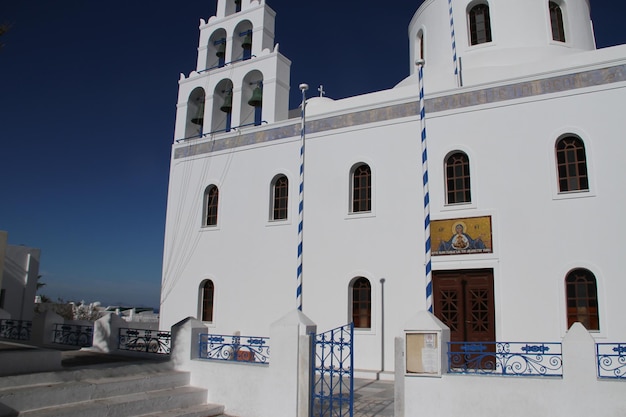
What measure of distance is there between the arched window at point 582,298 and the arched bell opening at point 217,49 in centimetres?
1106

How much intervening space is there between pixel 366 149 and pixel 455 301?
404cm

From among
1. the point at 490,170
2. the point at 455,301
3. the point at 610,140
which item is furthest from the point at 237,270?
the point at 610,140

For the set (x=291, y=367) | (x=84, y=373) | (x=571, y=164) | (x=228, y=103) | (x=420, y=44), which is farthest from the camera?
(x=420, y=44)

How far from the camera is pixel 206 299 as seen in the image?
1414 centimetres

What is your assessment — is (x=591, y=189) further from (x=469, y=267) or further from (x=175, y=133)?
(x=175, y=133)

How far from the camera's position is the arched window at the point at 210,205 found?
1455 centimetres

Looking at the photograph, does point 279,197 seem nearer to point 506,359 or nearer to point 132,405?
point 506,359

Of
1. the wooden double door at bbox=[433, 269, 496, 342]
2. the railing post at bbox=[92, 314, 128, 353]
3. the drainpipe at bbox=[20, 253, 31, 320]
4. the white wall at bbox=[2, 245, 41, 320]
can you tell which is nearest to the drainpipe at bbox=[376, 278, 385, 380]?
the wooden double door at bbox=[433, 269, 496, 342]

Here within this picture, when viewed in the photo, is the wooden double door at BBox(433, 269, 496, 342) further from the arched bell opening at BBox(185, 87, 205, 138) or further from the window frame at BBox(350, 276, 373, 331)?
the arched bell opening at BBox(185, 87, 205, 138)

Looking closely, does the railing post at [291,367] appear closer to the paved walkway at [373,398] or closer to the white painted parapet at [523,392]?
the paved walkway at [373,398]

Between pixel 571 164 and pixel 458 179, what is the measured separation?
2.20 metres

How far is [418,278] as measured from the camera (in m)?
11.2

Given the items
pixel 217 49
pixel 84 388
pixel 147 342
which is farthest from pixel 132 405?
pixel 217 49

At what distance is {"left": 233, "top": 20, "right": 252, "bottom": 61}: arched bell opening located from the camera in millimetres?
15125
